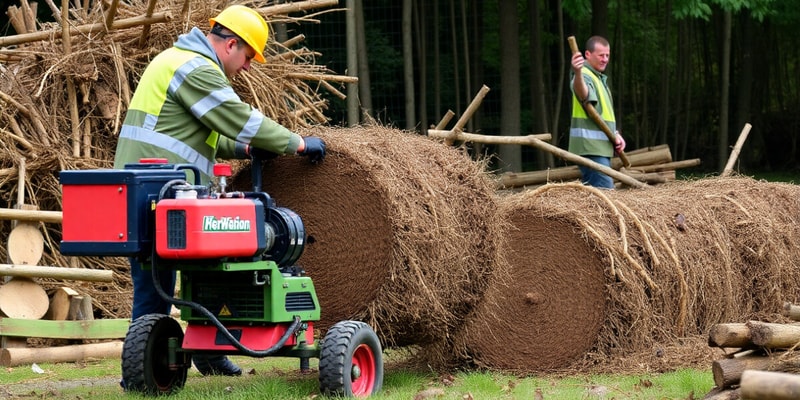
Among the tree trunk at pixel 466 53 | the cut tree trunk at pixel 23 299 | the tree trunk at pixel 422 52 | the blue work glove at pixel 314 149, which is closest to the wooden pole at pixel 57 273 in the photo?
the cut tree trunk at pixel 23 299

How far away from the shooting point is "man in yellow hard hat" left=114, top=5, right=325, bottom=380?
21.3ft

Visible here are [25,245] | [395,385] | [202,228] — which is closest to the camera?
[202,228]

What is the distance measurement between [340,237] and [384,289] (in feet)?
1.39

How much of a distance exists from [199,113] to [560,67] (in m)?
16.5

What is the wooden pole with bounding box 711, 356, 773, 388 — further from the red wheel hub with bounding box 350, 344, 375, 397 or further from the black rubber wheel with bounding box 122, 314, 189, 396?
the black rubber wheel with bounding box 122, 314, 189, 396

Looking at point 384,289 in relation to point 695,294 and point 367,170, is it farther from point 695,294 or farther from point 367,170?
point 695,294

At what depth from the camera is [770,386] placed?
4238 mm

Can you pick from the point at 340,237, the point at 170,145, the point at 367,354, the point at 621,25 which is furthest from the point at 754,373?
the point at 621,25

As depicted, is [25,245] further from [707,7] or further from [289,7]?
[707,7]

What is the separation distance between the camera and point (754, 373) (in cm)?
430

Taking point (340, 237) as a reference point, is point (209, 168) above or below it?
above

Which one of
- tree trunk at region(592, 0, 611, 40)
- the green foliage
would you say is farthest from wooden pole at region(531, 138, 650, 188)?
tree trunk at region(592, 0, 611, 40)

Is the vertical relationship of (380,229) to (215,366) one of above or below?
above

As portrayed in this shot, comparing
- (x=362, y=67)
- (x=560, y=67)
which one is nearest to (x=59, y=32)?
(x=362, y=67)
